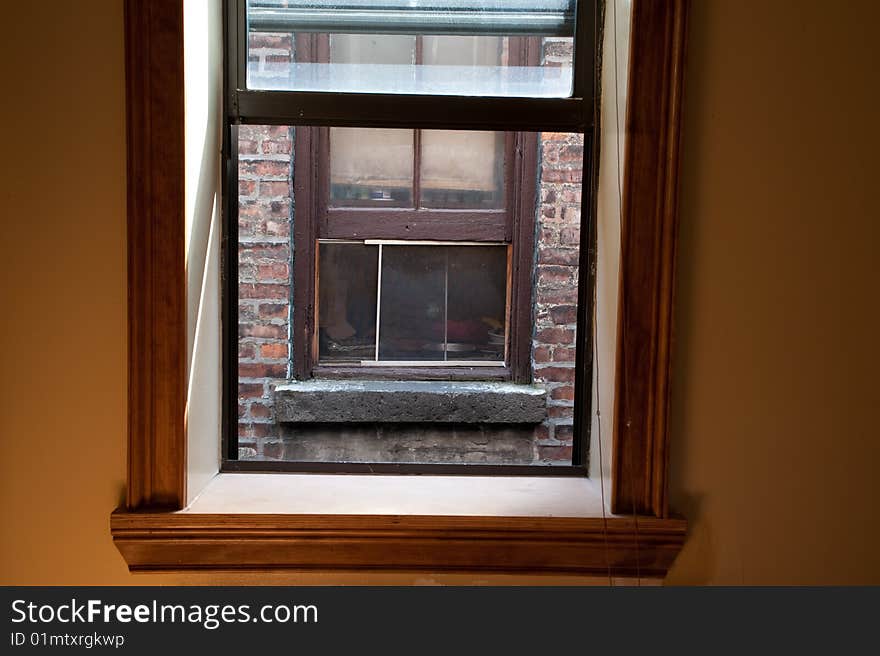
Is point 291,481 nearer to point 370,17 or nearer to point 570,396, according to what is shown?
point 370,17

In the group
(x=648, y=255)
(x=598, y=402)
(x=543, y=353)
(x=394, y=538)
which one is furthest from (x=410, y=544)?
(x=543, y=353)

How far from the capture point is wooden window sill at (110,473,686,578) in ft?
3.98

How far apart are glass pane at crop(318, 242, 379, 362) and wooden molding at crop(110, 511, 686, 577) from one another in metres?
1.17

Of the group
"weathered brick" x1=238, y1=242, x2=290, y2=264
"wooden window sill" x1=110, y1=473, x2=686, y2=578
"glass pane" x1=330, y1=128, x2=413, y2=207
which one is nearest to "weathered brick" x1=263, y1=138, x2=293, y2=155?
"glass pane" x1=330, y1=128, x2=413, y2=207

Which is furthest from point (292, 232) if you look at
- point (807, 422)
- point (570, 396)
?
point (807, 422)

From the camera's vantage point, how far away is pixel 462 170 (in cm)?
229

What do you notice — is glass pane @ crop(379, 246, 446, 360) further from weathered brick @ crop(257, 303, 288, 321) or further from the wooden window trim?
the wooden window trim

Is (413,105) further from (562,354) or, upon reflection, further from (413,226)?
(562,354)

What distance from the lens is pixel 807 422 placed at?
4.10ft

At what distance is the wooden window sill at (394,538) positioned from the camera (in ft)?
3.98

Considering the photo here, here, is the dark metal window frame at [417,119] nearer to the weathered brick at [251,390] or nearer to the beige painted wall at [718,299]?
the beige painted wall at [718,299]

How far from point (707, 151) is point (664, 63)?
0.16m

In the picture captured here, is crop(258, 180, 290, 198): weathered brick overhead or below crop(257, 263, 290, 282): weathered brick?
overhead

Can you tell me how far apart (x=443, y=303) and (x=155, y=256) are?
49.6 inches
